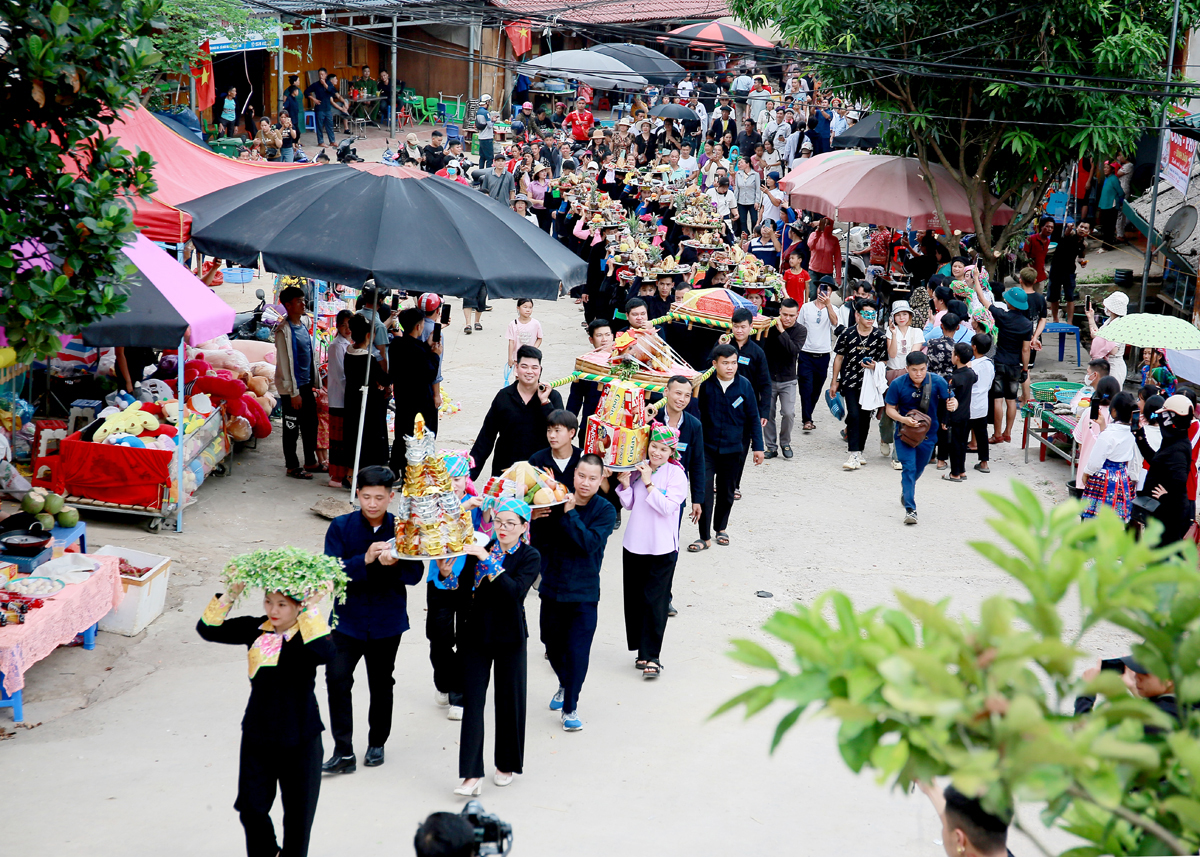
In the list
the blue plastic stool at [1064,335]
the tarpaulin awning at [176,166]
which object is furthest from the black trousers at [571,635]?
the blue plastic stool at [1064,335]

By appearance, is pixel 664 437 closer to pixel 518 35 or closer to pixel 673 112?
pixel 673 112

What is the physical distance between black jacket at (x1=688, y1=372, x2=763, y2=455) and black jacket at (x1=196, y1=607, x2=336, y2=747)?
515cm

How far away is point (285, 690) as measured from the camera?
184 inches

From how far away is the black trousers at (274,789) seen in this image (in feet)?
15.3

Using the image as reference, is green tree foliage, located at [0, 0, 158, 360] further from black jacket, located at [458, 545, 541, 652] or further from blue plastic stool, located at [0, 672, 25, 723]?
black jacket, located at [458, 545, 541, 652]

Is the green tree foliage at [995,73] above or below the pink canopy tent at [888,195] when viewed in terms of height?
above

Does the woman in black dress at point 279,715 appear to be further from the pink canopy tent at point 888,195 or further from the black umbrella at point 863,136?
the black umbrella at point 863,136

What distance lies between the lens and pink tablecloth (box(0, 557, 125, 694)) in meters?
6.11

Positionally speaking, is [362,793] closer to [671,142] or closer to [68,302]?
[68,302]

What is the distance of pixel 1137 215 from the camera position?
693 inches

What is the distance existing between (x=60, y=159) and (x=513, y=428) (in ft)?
11.9

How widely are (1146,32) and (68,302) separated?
1259 centimetres

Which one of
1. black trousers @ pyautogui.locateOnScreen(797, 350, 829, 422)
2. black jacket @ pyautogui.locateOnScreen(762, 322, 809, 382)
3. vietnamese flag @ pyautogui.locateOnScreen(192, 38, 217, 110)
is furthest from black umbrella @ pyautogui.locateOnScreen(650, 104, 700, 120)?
black jacket @ pyautogui.locateOnScreen(762, 322, 809, 382)

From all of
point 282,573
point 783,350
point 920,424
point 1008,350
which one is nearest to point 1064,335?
point 1008,350
